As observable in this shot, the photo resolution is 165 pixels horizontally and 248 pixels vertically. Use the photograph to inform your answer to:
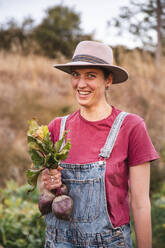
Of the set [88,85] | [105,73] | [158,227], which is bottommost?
[158,227]

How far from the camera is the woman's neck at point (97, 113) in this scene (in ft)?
5.95

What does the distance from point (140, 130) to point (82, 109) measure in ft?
1.33

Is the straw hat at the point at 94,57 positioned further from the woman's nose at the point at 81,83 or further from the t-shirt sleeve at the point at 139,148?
the t-shirt sleeve at the point at 139,148

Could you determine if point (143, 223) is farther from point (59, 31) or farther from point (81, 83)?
point (59, 31)

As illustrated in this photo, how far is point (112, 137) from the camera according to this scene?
1676 mm

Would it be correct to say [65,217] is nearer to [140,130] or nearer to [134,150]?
[134,150]

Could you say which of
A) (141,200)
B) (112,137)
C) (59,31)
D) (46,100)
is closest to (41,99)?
(46,100)

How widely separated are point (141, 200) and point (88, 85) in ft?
2.38

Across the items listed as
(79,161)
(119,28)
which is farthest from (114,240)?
(119,28)

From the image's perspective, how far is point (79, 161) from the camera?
1.69 m

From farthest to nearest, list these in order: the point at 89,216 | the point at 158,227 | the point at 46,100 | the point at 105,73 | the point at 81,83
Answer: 1. the point at 46,100
2. the point at 158,227
3. the point at 105,73
4. the point at 81,83
5. the point at 89,216

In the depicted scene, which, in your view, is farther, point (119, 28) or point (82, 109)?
point (119, 28)

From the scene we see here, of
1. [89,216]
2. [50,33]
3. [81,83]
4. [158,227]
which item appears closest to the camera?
[89,216]

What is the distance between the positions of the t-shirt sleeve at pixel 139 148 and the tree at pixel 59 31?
914 cm
